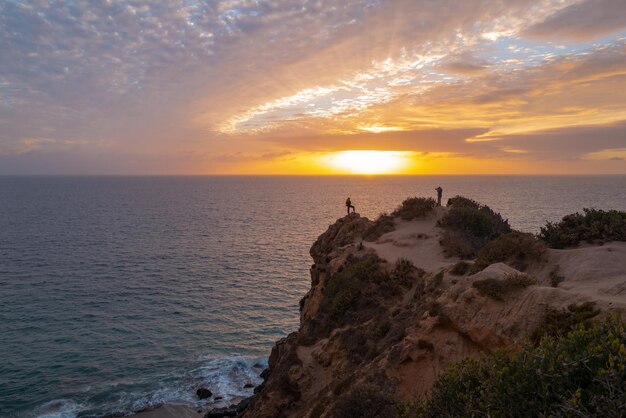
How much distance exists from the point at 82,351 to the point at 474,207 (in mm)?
A: 33525

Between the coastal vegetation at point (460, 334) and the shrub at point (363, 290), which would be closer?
the coastal vegetation at point (460, 334)

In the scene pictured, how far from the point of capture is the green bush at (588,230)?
1919cm

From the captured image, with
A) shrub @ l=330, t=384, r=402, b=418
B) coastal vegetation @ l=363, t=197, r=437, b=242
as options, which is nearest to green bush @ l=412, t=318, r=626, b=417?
shrub @ l=330, t=384, r=402, b=418

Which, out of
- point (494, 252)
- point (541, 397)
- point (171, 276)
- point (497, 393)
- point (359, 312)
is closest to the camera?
point (541, 397)

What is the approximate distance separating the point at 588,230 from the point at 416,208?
1241 cm

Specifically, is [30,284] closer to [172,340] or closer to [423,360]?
[172,340]

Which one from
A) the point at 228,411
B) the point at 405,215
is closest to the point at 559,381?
the point at 405,215

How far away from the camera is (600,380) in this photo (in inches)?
214

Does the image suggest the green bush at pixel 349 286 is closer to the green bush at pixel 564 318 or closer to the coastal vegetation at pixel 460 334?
the coastal vegetation at pixel 460 334

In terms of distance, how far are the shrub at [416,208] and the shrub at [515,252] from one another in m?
12.4

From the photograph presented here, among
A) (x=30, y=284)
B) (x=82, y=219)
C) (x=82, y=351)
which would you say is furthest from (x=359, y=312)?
(x=82, y=219)

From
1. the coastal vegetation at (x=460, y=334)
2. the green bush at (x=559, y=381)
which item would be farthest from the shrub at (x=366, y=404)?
the green bush at (x=559, y=381)

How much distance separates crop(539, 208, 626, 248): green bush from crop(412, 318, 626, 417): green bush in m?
15.0

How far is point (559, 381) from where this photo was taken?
Result: 6020 mm
